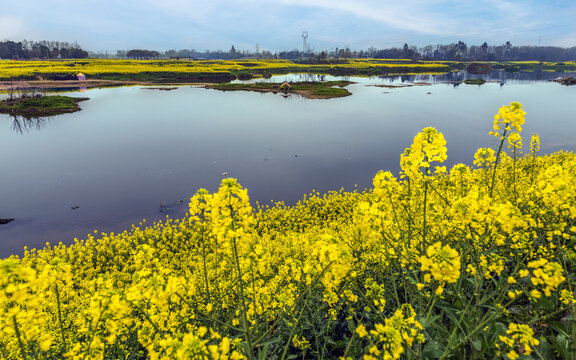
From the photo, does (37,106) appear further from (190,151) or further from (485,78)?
(485,78)

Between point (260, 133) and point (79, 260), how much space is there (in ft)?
65.1

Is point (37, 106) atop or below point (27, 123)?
atop

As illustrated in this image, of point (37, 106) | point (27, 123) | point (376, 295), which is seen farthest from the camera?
point (37, 106)

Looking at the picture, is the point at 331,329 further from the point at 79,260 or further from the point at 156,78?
the point at 156,78

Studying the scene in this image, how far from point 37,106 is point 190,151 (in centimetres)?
2958

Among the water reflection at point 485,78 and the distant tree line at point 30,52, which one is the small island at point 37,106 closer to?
the water reflection at point 485,78

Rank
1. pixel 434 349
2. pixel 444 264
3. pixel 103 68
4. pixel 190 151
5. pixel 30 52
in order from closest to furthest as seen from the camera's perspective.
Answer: pixel 444 264
pixel 434 349
pixel 190 151
pixel 103 68
pixel 30 52

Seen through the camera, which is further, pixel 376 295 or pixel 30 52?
pixel 30 52

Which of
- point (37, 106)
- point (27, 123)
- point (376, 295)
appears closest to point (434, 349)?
point (376, 295)

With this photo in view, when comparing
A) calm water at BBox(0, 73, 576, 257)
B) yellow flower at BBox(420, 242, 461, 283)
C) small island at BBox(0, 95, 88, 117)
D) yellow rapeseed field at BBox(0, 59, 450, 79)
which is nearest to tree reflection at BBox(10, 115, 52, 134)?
calm water at BBox(0, 73, 576, 257)

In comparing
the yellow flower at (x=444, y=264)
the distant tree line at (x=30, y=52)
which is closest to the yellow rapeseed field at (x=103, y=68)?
the distant tree line at (x=30, y=52)

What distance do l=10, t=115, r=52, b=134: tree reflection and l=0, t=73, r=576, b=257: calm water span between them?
0.58ft

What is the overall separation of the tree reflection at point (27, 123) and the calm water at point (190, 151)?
6.9 inches

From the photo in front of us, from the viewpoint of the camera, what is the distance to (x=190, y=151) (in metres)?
23.0
